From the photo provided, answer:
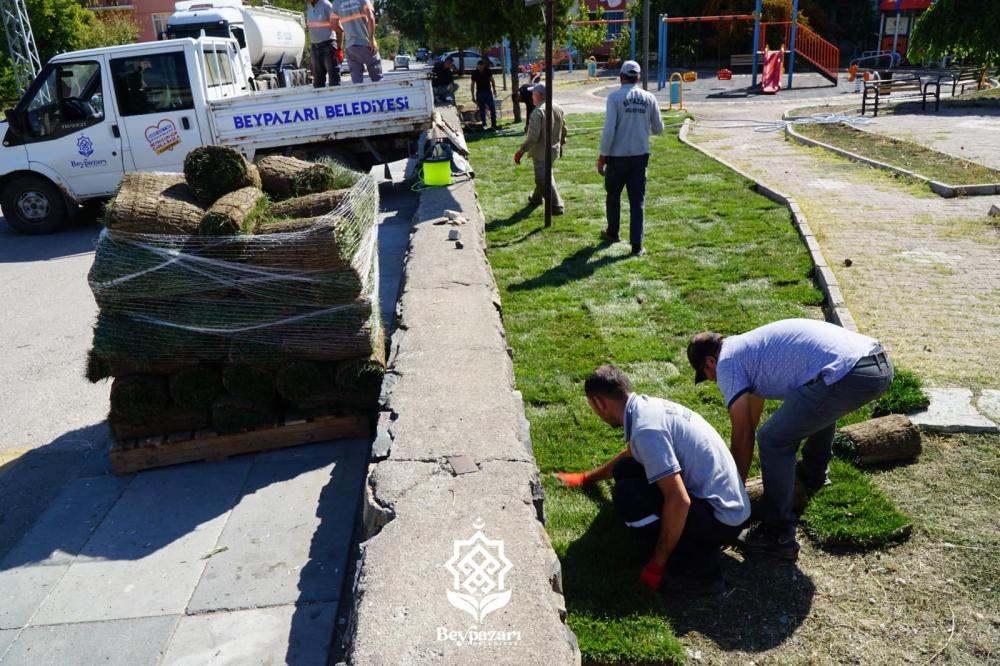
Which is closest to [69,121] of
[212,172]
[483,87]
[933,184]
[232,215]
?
[212,172]

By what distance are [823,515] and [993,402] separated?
1797 millimetres

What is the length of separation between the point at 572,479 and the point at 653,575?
3.01 ft

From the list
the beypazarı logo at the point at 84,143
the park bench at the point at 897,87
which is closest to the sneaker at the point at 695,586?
the beypazarı logo at the point at 84,143

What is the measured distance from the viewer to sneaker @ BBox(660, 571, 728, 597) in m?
3.62

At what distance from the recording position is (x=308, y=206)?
5.59m

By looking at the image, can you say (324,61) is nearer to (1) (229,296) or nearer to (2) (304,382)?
(1) (229,296)

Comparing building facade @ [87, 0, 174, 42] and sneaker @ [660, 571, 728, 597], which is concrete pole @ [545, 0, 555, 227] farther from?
building facade @ [87, 0, 174, 42]

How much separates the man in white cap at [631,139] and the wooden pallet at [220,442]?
4.27 metres

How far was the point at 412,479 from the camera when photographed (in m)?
3.83

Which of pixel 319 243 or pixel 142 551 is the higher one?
pixel 319 243

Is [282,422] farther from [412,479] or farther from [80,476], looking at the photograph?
[412,479]

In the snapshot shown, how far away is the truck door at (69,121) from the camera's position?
1138 cm

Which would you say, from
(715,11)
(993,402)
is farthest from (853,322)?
(715,11)

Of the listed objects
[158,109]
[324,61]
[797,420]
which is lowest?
[797,420]
